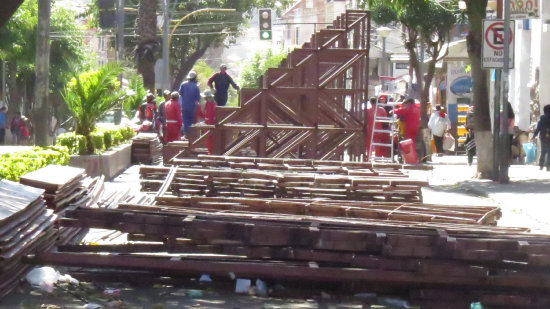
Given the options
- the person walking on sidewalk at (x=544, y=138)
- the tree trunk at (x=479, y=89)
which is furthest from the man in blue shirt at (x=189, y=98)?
the person walking on sidewalk at (x=544, y=138)

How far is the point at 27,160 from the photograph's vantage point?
39.2ft

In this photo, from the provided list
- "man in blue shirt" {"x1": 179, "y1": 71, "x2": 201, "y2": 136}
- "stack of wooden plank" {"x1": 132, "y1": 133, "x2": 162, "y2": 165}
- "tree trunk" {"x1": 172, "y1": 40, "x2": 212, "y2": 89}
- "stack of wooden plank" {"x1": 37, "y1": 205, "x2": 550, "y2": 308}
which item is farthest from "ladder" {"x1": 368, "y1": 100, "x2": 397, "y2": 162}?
"tree trunk" {"x1": 172, "y1": 40, "x2": 212, "y2": 89}

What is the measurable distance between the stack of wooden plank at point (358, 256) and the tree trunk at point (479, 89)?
11039mm

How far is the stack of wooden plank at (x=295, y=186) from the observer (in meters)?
11.7

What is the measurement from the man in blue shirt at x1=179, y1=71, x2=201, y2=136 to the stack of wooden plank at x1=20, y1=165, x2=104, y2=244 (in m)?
11.1

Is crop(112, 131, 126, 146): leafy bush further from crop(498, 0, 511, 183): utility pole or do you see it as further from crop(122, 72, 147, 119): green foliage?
crop(122, 72, 147, 119): green foliage

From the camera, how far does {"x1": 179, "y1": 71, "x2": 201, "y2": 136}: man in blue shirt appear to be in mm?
22172

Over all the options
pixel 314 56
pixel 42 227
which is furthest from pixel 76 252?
pixel 314 56

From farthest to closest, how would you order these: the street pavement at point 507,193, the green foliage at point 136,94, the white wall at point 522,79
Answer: the green foliage at point 136,94, the white wall at point 522,79, the street pavement at point 507,193

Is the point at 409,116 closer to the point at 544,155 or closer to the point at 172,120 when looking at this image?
the point at 544,155

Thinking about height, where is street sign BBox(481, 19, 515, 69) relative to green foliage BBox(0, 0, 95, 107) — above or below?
below

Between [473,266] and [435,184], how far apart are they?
11.1 meters

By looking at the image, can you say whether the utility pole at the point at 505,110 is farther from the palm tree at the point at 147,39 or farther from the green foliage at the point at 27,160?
the palm tree at the point at 147,39

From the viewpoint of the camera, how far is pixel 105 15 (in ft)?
113
